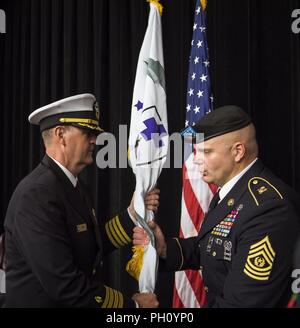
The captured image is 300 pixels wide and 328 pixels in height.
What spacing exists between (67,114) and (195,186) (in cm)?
98

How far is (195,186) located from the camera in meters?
2.52

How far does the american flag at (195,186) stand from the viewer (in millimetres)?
2506

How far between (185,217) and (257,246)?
101cm

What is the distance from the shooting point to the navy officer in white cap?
63.8 inches

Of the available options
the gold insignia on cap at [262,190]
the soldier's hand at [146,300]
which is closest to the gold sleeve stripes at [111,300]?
the soldier's hand at [146,300]

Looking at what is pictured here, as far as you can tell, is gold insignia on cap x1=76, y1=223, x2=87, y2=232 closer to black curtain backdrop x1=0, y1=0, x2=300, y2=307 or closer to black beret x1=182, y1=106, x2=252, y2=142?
black beret x1=182, y1=106, x2=252, y2=142

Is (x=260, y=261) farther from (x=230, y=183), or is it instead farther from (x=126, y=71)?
(x=126, y=71)

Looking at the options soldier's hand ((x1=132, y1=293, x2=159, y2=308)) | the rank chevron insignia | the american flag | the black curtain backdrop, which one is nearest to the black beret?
the rank chevron insignia

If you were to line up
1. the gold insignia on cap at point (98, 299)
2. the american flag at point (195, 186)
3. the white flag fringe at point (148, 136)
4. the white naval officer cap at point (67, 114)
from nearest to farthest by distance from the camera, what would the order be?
the gold insignia on cap at point (98, 299), the white naval officer cap at point (67, 114), the white flag fringe at point (148, 136), the american flag at point (195, 186)

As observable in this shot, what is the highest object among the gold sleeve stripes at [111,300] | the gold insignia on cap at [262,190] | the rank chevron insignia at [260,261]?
the gold insignia on cap at [262,190]

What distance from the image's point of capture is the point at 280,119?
2.73m

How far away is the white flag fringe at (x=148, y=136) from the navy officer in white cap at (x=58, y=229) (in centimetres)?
18

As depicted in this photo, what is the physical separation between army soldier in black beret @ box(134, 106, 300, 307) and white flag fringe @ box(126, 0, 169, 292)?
1.30 ft

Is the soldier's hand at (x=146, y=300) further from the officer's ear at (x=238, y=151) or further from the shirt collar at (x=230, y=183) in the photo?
the officer's ear at (x=238, y=151)
